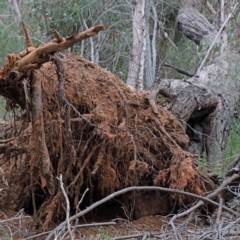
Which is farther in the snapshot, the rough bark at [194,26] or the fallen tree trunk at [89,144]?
the rough bark at [194,26]

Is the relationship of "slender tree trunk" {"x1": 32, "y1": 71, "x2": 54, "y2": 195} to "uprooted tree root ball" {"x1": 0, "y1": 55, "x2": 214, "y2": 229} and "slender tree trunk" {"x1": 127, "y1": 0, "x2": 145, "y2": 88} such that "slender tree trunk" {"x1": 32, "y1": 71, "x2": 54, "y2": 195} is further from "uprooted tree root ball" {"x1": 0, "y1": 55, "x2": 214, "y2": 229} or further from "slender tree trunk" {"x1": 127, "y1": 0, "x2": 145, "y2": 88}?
"slender tree trunk" {"x1": 127, "y1": 0, "x2": 145, "y2": 88}

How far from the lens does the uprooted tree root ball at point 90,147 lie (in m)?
5.15

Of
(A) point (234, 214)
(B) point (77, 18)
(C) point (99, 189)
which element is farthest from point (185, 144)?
(B) point (77, 18)

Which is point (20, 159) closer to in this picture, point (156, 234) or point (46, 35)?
point (156, 234)

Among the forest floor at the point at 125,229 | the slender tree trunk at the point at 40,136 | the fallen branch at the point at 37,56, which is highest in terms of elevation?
the fallen branch at the point at 37,56

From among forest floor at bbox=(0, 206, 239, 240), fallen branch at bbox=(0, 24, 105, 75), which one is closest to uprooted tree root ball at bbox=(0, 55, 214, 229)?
forest floor at bbox=(0, 206, 239, 240)

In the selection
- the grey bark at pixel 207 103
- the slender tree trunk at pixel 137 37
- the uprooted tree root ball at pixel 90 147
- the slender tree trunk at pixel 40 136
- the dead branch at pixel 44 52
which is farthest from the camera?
the slender tree trunk at pixel 137 37

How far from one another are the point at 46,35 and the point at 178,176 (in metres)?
10.7

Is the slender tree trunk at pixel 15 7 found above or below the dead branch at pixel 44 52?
below

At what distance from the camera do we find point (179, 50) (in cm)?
1738

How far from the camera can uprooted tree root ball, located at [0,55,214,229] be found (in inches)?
203

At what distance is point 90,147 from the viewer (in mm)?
5523

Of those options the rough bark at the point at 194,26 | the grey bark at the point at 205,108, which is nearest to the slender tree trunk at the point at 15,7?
the rough bark at the point at 194,26

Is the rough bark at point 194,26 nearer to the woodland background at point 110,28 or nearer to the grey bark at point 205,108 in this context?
the woodland background at point 110,28
